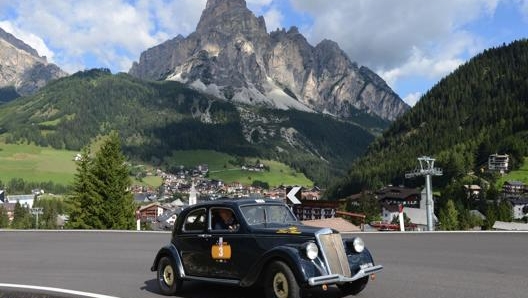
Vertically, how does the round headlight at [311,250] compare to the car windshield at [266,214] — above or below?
below

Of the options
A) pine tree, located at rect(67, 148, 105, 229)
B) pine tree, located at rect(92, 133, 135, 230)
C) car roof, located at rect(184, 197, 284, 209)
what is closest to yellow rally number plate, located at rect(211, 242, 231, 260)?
car roof, located at rect(184, 197, 284, 209)

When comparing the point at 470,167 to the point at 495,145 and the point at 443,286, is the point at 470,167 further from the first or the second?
the point at 443,286

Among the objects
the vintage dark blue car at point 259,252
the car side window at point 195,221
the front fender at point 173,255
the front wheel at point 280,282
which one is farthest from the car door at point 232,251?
the front fender at point 173,255

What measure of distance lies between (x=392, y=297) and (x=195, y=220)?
4324 mm

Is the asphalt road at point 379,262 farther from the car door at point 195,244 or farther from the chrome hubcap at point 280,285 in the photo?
the chrome hubcap at point 280,285

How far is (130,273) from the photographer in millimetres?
14117

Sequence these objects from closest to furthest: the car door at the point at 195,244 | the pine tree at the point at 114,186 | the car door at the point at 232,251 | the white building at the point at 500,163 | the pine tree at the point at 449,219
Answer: the car door at the point at 232,251
the car door at the point at 195,244
the pine tree at the point at 114,186
the pine tree at the point at 449,219
the white building at the point at 500,163

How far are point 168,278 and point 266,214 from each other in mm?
2732

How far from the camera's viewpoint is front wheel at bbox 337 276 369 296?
9711mm

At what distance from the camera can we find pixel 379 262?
46.6 feet

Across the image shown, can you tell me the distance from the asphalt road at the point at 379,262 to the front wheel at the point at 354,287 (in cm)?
23

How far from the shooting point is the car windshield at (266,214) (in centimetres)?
1032

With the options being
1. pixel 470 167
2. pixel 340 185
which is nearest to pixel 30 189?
pixel 340 185

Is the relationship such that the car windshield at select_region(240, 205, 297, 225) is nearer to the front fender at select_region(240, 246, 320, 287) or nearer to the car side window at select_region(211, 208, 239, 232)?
the car side window at select_region(211, 208, 239, 232)
